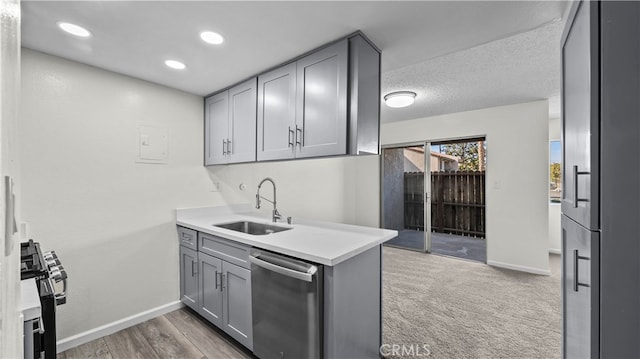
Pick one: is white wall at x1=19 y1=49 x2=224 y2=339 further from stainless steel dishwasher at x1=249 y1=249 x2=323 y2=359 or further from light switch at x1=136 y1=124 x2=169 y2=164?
stainless steel dishwasher at x1=249 y1=249 x2=323 y2=359

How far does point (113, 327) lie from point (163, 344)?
1.74ft

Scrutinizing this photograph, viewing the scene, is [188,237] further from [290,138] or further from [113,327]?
[290,138]

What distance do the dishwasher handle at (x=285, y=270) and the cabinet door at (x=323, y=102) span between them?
74 cm

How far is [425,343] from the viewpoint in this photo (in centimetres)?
207

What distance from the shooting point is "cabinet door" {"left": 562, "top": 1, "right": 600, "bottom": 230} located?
2.61 feet

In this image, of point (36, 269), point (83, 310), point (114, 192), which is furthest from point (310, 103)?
point (83, 310)

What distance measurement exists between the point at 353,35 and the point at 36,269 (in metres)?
1.99

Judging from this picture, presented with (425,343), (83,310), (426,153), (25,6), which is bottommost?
(425,343)

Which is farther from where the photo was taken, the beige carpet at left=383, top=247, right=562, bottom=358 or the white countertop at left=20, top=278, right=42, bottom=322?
the beige carpet at left=383, top=247, right=562, bottom=358

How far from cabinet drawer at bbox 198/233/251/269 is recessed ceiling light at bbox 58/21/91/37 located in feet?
5.19

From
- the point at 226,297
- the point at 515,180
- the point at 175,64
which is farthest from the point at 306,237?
the point at 515,180

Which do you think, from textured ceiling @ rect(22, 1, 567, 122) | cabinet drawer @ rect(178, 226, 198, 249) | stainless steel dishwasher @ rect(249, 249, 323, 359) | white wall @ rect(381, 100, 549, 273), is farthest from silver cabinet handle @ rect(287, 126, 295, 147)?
white wall @ rect(381, 100, 549, 273)

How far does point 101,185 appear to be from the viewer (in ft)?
7.16
